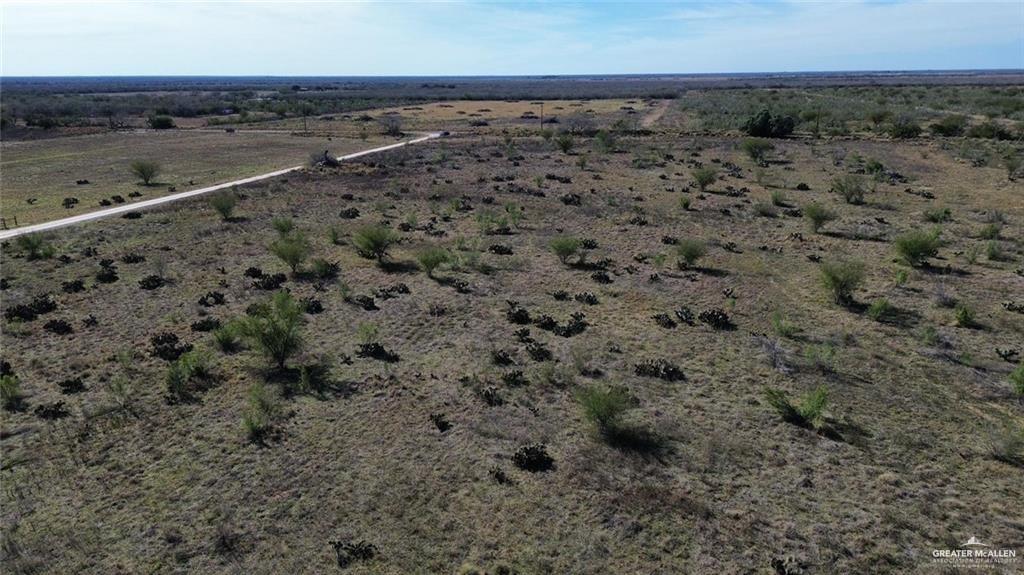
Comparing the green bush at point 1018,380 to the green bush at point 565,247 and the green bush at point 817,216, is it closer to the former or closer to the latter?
the green bush at point 565,247

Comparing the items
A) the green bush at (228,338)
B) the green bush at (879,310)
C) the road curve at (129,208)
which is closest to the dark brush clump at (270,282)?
the green bush at (228,338)

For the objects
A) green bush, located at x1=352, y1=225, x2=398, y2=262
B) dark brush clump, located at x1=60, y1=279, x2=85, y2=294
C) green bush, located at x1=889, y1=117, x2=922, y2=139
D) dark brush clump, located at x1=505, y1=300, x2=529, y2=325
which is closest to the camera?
dark brush clump, located at x1=505, y1=300, x2=529, y2=325

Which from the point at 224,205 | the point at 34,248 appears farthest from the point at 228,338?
the point at 224,205

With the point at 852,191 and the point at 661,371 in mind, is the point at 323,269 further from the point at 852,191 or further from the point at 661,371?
the point at 852,191

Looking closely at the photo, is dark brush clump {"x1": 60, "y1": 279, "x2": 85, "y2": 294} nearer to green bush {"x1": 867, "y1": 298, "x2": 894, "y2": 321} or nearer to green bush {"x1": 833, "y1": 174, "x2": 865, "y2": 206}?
green bush {"x1": 867, "y1": 298, "x2": 894, "y2": 321}

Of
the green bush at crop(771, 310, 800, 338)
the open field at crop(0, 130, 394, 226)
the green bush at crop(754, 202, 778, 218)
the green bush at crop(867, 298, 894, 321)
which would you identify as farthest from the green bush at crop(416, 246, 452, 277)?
the open field at crop(0, 130, 394, 226)

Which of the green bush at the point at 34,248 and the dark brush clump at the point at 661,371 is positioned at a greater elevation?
the green bush at the point at 34,248

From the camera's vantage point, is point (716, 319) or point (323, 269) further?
point (323, 269)
